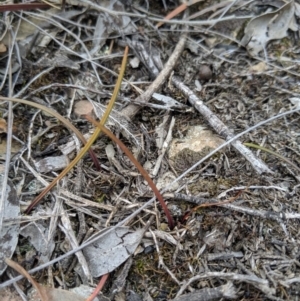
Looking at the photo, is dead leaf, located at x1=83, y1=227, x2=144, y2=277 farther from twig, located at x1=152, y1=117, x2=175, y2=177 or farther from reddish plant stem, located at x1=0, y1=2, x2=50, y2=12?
reddish plant stem, located at x1=0, y1=2, x2=50, y2=12

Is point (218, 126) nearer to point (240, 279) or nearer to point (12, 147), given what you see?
point (240, 279)

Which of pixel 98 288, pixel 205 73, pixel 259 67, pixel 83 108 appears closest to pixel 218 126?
pixel 205 73

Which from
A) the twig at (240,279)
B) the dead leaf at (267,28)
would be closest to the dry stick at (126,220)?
the twig at (240,279)

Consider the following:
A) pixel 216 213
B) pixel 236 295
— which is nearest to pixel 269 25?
pixel 216 213

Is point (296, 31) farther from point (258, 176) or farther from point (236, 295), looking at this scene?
point (236, 295)

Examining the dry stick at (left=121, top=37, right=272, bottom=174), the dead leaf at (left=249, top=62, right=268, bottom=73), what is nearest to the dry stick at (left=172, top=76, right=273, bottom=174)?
the dry stick at (left=121, top=37, right=272, bottom=174)

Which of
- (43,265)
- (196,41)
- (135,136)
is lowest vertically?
(43,265)

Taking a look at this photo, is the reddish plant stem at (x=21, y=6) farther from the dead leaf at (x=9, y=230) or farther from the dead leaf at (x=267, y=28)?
the dead leaf at (x=267, y=28)
